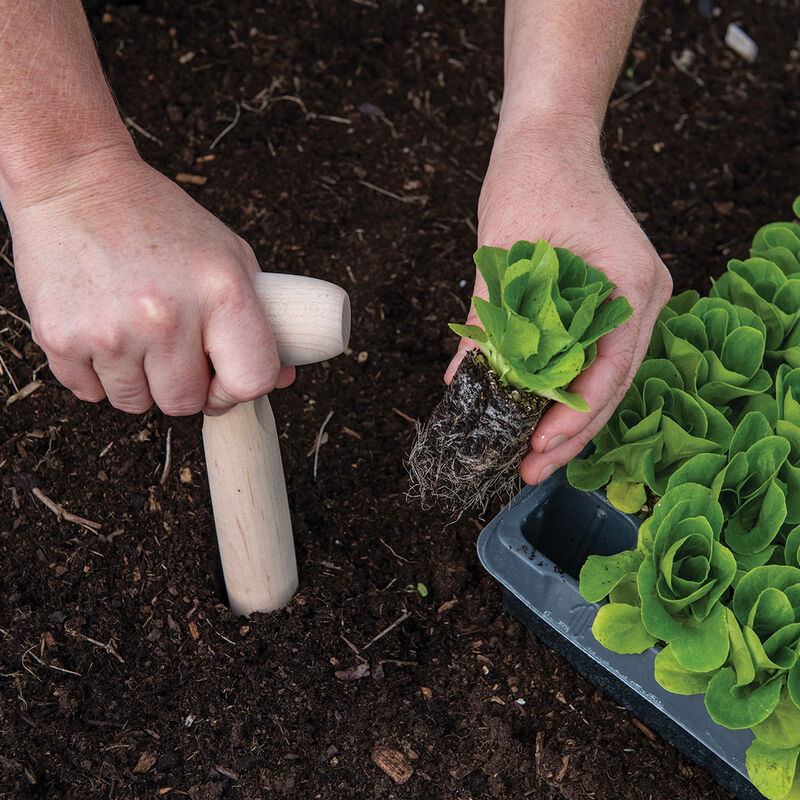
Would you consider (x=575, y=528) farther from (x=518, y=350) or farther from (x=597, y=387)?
(x=518, y=350)

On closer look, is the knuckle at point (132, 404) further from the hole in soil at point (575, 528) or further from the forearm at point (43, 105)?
the hole in soil at point (575, 528)

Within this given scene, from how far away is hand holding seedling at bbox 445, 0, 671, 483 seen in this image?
1.26m

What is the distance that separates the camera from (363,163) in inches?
88.6

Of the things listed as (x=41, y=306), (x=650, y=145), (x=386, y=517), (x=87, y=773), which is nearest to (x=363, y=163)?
(x=650, y=145)

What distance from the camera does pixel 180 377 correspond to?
113cm

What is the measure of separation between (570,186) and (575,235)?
0.11m

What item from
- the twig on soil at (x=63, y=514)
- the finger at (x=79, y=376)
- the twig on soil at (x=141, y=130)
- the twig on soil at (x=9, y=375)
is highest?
the finger at (x=79, y=376)

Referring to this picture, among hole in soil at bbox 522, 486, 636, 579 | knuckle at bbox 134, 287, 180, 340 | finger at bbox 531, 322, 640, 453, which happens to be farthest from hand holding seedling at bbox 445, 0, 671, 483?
knuckle at bbox 134, 287, 180, 340

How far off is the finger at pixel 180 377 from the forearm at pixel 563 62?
773 mm

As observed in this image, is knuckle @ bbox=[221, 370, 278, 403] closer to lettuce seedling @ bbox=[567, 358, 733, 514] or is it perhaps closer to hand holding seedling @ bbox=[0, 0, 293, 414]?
hand holding seedling @ bbox=[0, 0, 293, 414]

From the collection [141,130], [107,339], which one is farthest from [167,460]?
[141,130]

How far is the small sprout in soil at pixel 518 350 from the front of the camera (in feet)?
3.67

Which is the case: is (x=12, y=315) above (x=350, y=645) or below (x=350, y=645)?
above

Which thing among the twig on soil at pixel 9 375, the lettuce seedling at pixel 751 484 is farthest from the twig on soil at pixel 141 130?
the lettuce seedling at pixel 751 484
